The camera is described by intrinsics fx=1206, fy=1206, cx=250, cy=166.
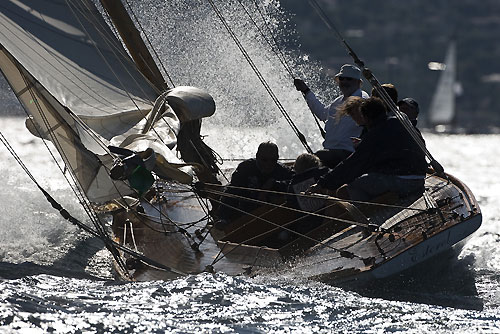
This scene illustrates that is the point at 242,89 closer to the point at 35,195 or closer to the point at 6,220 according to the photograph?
the point at 35,195

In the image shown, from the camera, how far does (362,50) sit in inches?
3757

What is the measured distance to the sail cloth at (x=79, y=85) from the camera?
7.15m

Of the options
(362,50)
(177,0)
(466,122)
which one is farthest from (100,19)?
(362,50)

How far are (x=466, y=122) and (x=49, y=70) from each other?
229ft

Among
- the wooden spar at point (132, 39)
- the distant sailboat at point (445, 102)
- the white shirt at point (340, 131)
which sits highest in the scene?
the distant sailboat at point (445, 102)

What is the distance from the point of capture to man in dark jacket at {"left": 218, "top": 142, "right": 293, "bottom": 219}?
303 inches

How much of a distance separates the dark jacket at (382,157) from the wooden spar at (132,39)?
2.23 meters

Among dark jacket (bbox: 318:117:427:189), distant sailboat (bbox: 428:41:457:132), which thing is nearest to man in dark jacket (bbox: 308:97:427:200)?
dark jacket (bbox: 318:117:427:189)

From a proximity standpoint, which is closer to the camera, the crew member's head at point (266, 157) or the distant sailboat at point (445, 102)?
the crew member's head at point (266, 157)

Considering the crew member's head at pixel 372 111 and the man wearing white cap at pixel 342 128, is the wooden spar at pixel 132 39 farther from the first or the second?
the crew member's head at pixel 372 111

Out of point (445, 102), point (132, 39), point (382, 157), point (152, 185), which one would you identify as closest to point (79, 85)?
point (152, 185)

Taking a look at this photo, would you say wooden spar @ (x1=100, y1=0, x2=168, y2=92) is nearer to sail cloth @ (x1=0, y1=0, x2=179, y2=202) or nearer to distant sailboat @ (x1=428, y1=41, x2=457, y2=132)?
sail cloth @ (x1=0, y1=0, x2=179, y2=202)

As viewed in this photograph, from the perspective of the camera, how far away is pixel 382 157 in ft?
24.3

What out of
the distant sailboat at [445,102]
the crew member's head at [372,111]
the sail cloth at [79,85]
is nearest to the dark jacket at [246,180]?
the sail cloth at [79,85]
